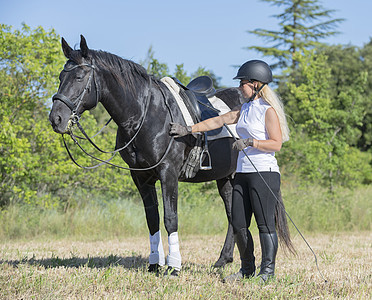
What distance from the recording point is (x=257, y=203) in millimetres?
4551

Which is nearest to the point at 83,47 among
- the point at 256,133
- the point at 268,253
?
the point at 256,133

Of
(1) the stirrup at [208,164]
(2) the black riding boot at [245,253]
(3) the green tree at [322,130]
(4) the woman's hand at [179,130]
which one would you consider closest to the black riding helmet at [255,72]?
(4) the woman's hand at [179,130]

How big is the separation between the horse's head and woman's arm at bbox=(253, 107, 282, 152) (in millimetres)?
1829

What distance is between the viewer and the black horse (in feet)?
15.2

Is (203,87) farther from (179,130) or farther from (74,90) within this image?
(74,90)

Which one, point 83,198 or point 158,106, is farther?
point 83,198

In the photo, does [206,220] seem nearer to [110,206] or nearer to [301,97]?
[110,206]

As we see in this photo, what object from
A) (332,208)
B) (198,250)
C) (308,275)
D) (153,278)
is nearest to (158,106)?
(153,278)

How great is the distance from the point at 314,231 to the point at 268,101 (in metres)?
7.21

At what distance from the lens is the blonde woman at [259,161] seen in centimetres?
445

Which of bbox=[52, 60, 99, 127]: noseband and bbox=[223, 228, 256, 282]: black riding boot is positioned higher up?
bbox=[52, 60, 99, 127]: noseband

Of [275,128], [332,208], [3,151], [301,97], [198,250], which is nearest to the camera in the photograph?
[275,128]

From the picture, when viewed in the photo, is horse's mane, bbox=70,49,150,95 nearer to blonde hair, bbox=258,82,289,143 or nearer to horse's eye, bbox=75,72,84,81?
horse's eye, bbox=75,72,84,81

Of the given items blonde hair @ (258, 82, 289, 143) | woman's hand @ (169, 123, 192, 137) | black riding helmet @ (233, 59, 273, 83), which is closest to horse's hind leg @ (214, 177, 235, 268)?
woman's hand @ (169, 123, 192, 137)
